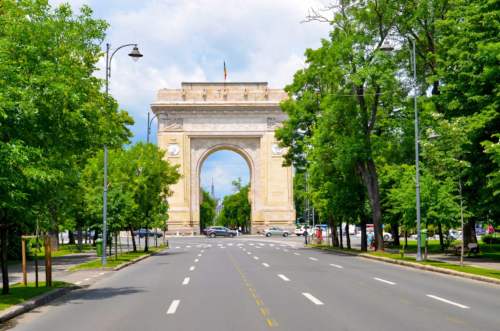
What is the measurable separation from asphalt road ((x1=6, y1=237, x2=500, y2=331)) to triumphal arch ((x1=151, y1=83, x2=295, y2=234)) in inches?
2323

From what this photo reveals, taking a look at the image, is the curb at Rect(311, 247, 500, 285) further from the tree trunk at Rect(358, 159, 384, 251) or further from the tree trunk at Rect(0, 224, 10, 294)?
the tree trunk at Rect(0, 224, 10, 294)

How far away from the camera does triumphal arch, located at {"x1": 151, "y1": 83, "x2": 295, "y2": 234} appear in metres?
79.7

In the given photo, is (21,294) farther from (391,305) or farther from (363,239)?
(363,239)

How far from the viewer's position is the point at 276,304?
13.1 metres

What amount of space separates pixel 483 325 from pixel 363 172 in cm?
2692

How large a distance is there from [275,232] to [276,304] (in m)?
66.4

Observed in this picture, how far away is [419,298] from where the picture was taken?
46.8ft

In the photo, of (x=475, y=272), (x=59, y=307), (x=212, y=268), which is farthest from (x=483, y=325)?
(x=212, y=268)

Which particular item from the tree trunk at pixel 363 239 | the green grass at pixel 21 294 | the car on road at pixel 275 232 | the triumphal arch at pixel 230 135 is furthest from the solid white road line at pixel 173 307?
the triumphal arch at pixel 230 135

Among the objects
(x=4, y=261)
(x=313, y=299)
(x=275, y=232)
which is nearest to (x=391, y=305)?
(x=313, y=299)

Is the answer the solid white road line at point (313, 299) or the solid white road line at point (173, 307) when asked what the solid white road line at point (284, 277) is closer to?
the solid white road line at point (313, 299)

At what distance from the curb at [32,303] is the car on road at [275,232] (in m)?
61.6

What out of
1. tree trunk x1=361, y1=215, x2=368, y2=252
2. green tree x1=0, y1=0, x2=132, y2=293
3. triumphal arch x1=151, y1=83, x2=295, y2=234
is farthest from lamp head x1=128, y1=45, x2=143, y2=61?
triumphal arch x1=151, y1=83, x2=295, y2=234

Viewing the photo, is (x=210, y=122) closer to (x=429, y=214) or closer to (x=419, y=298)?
(x=429, y=214)
